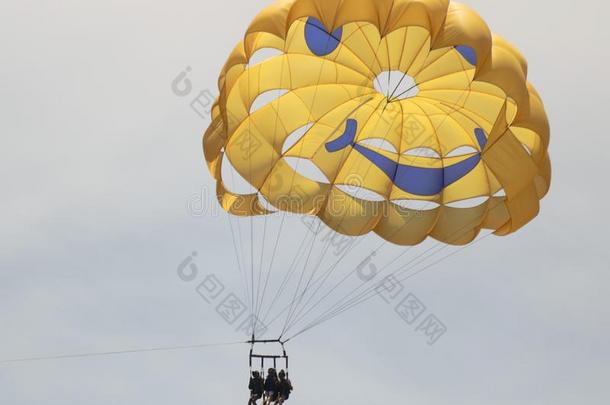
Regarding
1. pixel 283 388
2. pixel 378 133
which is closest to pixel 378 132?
pixel 378 133

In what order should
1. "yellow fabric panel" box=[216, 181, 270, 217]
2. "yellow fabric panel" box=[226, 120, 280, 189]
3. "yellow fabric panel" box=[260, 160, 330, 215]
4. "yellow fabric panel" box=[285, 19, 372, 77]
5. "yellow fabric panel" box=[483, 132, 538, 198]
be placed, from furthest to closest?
"yellow fabric panel" box=[216, 181, 270, 217], "yellow fabric panel" box=[260, 160, 330, 215], "yellow fabric panel" box=[226, 120, 280, 189], "yellow fabric panel" box=[285, 19, 372, 77], "yellow fabric panel" box=[483, 132, 538, 198]

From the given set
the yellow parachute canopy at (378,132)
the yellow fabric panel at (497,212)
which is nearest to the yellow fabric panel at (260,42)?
the yellow parachute canopy at (378,132)

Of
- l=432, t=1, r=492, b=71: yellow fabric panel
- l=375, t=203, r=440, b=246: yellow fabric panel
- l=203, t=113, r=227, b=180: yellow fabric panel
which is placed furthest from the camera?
l=375, t=203, r=440, b=246: yellow fabric panel

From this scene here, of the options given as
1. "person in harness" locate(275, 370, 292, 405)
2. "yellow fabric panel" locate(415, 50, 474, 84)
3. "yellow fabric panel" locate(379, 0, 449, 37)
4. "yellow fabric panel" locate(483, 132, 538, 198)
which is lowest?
"person in harness" locate(275, 370, 292, 405)

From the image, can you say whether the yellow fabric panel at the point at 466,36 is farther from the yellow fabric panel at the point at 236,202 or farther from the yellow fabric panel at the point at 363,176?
the yellow fabric panel at the point at 236,202

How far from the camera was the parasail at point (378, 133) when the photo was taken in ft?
91.1

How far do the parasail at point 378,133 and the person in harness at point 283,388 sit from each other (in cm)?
375

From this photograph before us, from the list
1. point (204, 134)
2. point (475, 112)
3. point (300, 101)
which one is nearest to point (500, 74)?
point (475, 112)

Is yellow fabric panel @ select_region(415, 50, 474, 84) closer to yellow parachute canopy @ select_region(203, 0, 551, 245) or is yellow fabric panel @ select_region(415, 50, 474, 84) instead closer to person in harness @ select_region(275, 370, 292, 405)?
yellow parachute canopy @ select_region(203, 0, 551, 245)

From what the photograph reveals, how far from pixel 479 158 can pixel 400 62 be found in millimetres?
2537

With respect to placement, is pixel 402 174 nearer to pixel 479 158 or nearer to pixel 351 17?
pixel 479 158

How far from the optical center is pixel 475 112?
28.8m

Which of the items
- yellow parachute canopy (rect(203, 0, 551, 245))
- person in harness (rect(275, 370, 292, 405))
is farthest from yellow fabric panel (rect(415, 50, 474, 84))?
person in harness (rect(275, 370, 292, 405))

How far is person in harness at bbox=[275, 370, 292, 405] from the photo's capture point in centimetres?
2670
